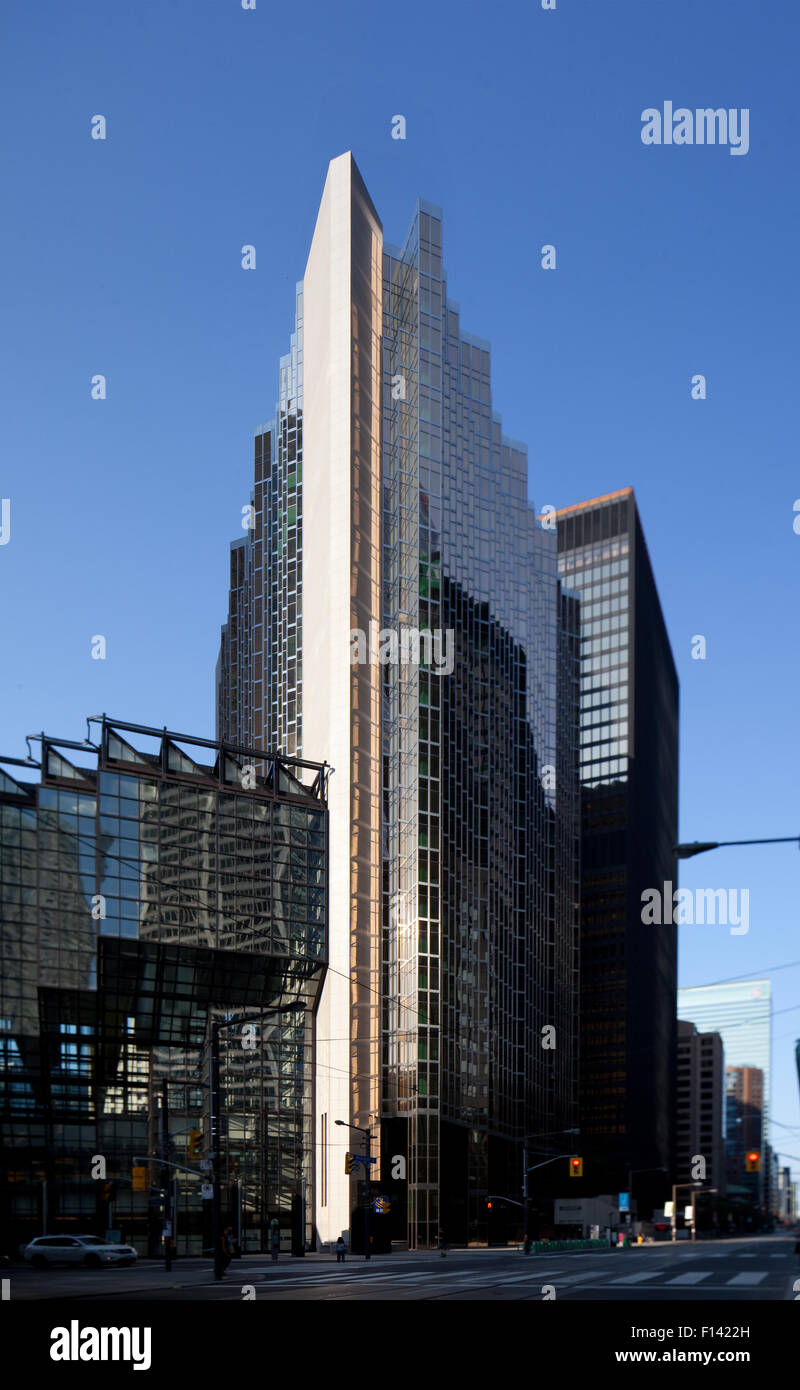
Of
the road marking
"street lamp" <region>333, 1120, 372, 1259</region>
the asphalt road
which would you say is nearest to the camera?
the asphalt road

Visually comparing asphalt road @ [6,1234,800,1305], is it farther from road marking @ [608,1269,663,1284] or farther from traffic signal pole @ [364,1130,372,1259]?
traffic signal pole @ [364,1130,372,1259]

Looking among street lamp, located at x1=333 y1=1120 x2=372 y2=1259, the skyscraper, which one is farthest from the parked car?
the skyscraper

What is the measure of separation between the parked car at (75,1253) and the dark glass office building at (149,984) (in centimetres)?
1337

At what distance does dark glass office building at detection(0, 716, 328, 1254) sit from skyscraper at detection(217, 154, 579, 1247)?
6917 mm

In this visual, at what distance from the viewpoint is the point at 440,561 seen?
10738 centimetres

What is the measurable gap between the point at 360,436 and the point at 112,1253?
61279 millimetres

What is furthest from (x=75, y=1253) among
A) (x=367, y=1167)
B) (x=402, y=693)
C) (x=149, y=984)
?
(x=402, y=693)

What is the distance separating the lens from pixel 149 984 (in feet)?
273

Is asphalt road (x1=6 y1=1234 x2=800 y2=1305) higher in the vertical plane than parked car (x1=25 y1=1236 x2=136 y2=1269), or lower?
higher

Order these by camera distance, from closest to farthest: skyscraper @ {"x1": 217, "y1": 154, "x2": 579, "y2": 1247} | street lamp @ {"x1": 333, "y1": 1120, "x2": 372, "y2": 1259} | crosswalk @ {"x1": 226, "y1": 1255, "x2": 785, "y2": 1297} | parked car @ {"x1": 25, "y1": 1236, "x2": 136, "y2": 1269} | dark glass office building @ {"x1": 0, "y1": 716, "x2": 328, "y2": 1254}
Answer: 1. crosswalk @ {"x1": 226, "y1": 1255, "x2": 785, "y2": 1297}
2. parked car @ {"x1": 25, "y1": 1236, "x2": 136, "y2": 1269}
3. street lamp @ {"x1": 333, "y1": 1120, "x2": 372, "y2": 1259}
4. dark glass office building @ {"x1": 0, "y1": 716, "x2": 328, "y2": 1254}
5. skyscraper @ {"x1": 217, "y1": 154, "x2": 579, "y2": 1247}

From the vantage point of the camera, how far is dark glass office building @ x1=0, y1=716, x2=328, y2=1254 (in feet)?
257

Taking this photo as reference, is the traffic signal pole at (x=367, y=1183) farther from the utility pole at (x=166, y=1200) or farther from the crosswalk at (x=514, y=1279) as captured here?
the crosswalk at (x=514, y=1279)
